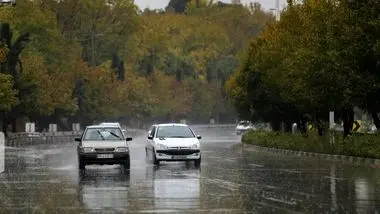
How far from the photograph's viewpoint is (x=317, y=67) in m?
38.8

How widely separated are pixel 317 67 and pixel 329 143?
5561mm

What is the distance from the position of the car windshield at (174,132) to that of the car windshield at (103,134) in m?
3.11

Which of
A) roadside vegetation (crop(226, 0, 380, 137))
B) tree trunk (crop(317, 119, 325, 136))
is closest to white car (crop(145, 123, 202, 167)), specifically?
roadside vegetation (crop(226, 0, 380, 137))

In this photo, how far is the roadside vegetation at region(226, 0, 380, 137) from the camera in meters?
33.6

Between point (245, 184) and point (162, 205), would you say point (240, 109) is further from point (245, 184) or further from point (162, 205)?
point (162, 205)

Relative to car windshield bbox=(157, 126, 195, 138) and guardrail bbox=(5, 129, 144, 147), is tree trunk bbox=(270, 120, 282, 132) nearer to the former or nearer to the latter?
guardrail bbox=(5, 129, 144, 147)

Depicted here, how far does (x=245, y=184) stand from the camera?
2281cm

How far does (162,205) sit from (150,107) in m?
104

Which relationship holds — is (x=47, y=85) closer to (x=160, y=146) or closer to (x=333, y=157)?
(x=333, y=157)

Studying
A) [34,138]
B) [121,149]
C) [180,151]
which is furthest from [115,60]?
[121,149]

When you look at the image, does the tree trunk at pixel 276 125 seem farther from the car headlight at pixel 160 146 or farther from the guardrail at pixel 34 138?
the car headlight at pixel 160 146

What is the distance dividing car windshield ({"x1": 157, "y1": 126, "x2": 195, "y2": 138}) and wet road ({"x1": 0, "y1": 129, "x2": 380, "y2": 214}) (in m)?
3.36

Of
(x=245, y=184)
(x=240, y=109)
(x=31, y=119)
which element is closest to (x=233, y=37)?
(x=31, y=119)

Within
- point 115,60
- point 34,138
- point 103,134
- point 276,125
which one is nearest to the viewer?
point 103,134
